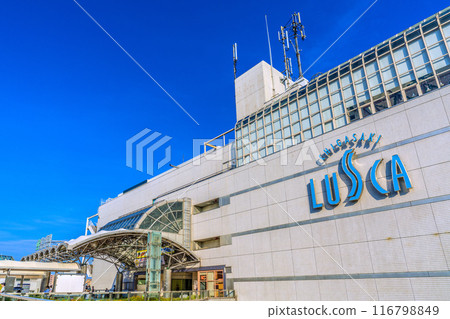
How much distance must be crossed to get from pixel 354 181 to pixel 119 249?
28.2 meters

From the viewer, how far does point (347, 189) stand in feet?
72.3

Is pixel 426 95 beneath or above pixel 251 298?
above

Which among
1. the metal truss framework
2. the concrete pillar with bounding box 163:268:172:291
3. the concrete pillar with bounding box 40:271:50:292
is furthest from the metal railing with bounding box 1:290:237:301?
the concrete pillar with bounding box 40:271:50:292

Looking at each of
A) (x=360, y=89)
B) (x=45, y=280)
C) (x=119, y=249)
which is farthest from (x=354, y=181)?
(x=45, y=280)

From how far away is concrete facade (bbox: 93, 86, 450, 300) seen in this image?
59.0 ft

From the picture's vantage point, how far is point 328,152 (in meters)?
23.7

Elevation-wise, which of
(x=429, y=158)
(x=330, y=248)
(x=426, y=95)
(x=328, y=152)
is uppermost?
(x=426, y=95)

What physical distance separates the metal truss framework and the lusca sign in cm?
1728

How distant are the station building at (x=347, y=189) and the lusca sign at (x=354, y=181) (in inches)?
3.0

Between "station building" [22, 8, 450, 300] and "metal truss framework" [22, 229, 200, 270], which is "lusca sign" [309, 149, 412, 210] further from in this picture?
"metal truss framework" [22, 229, 200, 270]

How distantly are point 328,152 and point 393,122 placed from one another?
16.3 ft

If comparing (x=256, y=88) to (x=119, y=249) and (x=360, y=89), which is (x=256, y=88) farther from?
(x=119, y=249)
